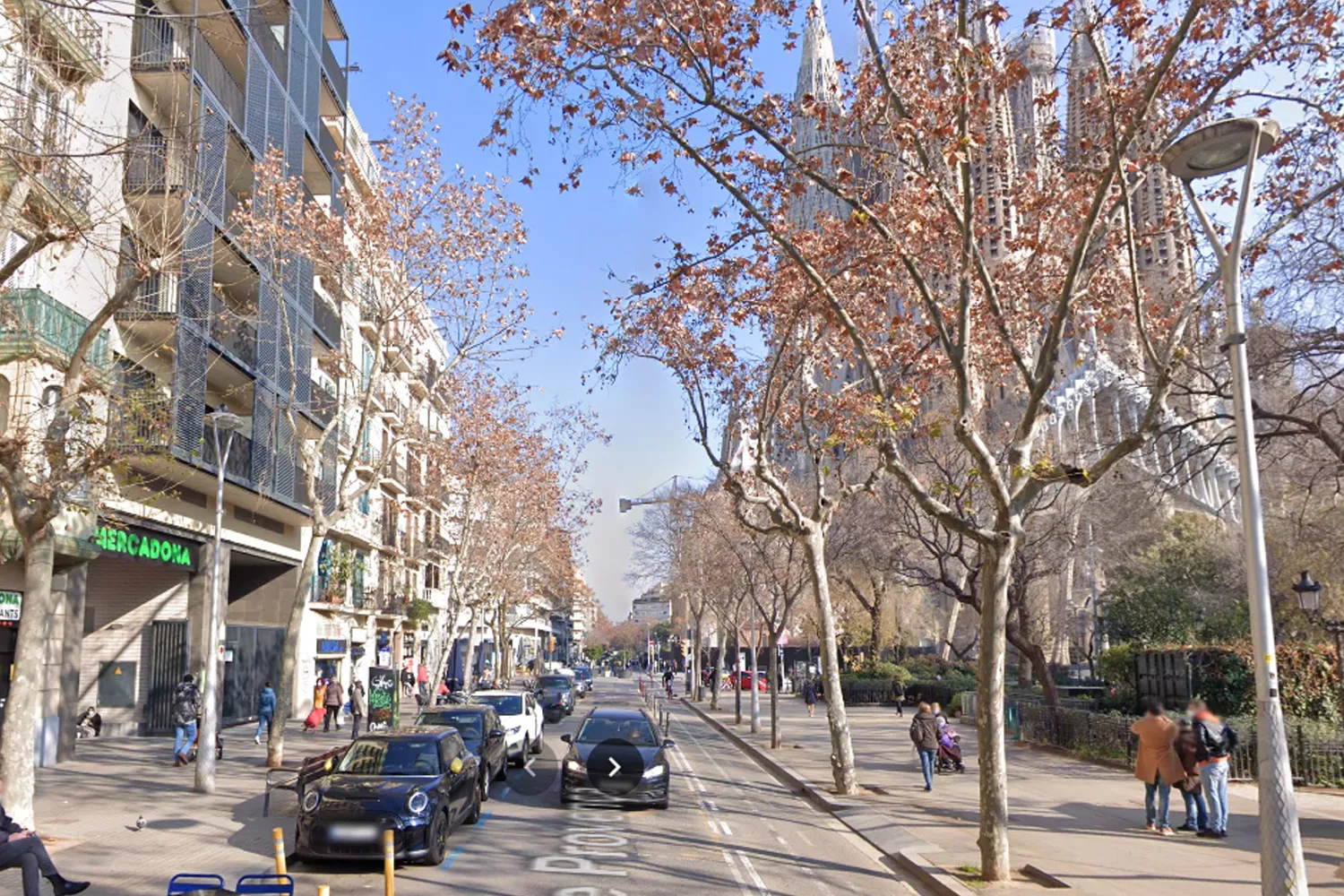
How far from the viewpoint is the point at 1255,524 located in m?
9.09

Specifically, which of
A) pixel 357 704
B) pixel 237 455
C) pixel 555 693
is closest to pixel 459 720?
pixel 237 455

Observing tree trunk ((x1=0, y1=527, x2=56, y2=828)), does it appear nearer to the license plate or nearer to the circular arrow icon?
the license plate

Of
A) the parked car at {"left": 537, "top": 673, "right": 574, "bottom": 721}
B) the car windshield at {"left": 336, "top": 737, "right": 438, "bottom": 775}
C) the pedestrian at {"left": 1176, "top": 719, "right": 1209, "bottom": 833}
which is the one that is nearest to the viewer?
the car windshield at {"left": 336, "top": 737, "right": 438, "bottom": 775}

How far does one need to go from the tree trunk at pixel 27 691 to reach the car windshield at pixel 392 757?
329cm

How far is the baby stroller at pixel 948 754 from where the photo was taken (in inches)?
827

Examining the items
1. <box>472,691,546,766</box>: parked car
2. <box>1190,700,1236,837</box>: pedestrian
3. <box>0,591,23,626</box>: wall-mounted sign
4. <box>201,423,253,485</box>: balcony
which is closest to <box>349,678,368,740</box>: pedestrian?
<box>472,691,546,766</box>: parked car

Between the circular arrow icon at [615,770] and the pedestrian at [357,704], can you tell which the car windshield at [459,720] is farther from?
the pedestrian at [357,704]

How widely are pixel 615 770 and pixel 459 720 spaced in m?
3.99

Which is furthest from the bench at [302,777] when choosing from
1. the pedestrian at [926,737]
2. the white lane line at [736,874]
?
the pedestrian at [926,737]

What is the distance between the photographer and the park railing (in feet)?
60.5

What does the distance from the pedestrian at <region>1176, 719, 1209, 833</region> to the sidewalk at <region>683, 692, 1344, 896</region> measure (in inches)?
14.2

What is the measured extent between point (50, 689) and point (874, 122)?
18.7 m

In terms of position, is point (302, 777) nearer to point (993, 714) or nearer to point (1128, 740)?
point (993, 714)

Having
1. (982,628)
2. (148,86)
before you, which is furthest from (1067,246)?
(148,86)
